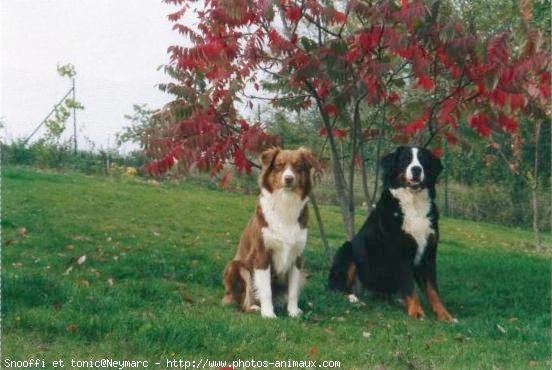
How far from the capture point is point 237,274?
7.03 metres

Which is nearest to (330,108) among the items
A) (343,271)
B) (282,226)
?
(343,271)

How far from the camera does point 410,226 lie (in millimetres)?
7301

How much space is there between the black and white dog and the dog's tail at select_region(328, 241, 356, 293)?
47 cm

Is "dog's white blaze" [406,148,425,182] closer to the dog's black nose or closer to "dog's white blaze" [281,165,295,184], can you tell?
the dog's black nose

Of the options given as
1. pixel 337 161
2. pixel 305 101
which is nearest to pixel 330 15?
pixel 305 101

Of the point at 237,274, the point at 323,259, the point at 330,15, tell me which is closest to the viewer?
the point at 237,274

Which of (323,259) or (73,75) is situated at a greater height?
(73,75)

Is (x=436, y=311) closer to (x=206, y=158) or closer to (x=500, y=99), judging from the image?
(x=500, y=99)

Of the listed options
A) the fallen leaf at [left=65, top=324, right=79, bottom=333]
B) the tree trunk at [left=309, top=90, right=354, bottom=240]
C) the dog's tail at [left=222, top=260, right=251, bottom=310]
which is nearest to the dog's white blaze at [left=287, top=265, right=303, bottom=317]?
the dog's tail at [left=222, top=260, right=251, bottom=310]

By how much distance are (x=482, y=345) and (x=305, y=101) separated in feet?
13.1

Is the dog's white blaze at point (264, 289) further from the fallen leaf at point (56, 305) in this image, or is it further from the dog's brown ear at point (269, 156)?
the fallen leaf at point (56, 305)

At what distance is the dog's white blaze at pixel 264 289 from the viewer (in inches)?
262

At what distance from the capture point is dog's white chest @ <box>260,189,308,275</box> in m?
6.72

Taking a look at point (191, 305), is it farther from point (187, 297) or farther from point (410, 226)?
point (410, 226)
